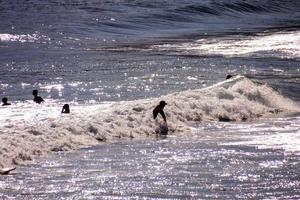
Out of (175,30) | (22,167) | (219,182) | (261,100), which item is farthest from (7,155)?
(175,30)

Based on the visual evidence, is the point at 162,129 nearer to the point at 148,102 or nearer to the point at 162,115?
the point at 162,115

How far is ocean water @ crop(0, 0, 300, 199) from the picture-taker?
16.2m

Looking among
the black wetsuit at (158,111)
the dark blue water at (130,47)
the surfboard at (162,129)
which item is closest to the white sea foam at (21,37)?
the dark blue water at (130,47)

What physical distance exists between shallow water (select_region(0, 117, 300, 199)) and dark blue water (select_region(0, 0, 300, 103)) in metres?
8.47

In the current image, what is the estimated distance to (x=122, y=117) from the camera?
908 inches

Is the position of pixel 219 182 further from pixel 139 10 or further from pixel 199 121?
pixel 139 10

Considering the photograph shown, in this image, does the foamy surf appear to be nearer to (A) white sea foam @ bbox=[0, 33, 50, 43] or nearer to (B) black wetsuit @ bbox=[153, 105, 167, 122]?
(B) black wetsuit @ bbox=[153, 105, 167, 122]

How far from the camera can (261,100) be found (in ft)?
93.4

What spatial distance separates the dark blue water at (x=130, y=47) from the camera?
103ft

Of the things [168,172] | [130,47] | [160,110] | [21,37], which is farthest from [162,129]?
[21,37]

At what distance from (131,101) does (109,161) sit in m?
8.62

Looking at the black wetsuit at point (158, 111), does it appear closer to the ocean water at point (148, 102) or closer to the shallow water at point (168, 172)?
the ocean water at point (148, 102)

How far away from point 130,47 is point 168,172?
28.3 meters

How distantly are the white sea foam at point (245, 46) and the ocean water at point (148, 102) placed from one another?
0.12m
